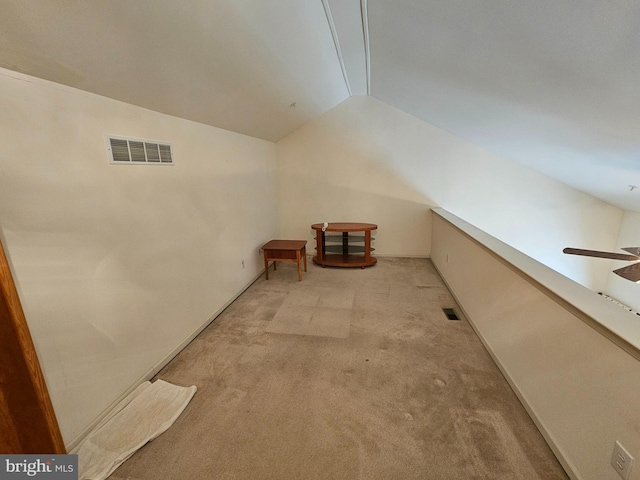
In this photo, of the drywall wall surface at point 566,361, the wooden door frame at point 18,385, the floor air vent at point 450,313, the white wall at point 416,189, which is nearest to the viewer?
the wooden door frame at point 18,385

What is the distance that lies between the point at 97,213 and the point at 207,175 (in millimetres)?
1205

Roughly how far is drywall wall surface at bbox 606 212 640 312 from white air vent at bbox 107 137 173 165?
224 inches

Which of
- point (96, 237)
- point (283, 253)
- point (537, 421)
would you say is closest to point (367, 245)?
point (283, 253)

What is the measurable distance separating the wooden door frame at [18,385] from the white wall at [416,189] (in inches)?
161

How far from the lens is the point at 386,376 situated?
2068 millimetres

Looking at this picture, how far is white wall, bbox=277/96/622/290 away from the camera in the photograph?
4270 millimetres

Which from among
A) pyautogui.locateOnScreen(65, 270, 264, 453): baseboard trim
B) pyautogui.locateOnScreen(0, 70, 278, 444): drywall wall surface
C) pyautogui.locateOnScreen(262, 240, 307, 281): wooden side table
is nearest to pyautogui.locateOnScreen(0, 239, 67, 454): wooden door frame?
pyautogui.locateOnScreen(0, 70, 278, 444): drywall wall surface

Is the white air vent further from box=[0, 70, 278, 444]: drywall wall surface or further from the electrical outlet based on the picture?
the electrical outlet

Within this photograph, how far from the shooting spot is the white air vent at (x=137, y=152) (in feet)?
5.74

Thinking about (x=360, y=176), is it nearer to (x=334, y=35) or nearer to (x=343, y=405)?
(x=334, y=35)

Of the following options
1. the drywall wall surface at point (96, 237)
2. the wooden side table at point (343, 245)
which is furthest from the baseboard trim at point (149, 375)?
the wooden side table at point (343, 245)

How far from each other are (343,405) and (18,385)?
157 centimetres

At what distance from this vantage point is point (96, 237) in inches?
64.2

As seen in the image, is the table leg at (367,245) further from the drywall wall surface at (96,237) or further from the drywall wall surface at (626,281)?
the drywall wall surface at (626,281)
